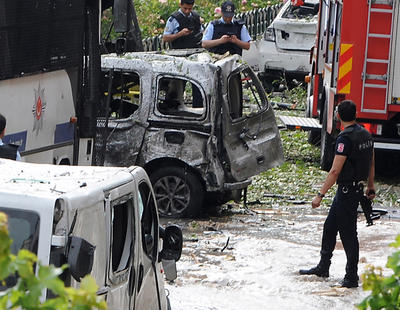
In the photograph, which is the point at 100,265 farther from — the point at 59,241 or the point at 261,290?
the point at 261,290

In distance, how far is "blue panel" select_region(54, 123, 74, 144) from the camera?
30.5 feet

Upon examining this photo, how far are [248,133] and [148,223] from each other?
5682 mm

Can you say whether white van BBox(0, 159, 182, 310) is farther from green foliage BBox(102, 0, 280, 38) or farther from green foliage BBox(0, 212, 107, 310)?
green foliage BBox(102, 0, 280, 38)

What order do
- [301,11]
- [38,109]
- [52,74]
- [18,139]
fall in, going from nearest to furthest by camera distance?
1. [18,139]
2. [38,109]
3. [52,74]
4. [301,11]

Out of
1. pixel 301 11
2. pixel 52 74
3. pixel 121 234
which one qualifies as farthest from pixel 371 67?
pixel 301 11

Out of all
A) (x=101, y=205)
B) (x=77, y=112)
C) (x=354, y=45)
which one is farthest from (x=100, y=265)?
(x=354, y=45)

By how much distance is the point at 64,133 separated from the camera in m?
9.43

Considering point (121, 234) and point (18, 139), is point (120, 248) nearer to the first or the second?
point (121, 234)

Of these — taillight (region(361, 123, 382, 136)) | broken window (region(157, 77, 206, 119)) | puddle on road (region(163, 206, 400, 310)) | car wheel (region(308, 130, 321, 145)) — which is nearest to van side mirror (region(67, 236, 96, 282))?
puddle on road (region(163, 206, 400, 310))

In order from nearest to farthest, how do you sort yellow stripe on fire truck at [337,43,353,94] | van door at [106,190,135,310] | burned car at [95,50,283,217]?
van door at [106,190,135,310] → burned car at [95,50,283,217] → yellow stripe on fire truck at [337,43,353,94]

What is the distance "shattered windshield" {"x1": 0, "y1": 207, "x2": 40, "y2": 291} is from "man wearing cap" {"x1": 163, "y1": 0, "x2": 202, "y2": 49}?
1048 centimetres

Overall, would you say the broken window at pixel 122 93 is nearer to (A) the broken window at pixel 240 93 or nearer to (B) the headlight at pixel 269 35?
(A) the broken window at pixel 240 93

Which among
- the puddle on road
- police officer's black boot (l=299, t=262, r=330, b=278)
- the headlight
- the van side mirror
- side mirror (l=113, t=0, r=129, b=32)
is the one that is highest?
side mirror (l=113, t=0, r=129, b=32)

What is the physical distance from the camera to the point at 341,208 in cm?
862
